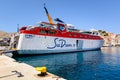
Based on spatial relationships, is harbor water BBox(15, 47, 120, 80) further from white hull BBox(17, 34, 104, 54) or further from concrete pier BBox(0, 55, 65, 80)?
white hull BBox(17, 34, 104, 54)

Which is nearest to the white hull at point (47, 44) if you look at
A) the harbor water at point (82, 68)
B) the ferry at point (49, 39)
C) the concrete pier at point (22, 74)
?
the ferry at point (49, 39)

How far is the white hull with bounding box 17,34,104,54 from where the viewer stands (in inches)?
1232

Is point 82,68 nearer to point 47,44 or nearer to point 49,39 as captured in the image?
point 47,44

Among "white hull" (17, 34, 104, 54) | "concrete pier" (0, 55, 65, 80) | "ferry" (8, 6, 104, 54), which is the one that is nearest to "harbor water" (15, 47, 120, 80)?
"concrete pier" (0, 55, 65, 80)

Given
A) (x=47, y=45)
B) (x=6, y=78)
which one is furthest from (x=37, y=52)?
(x=6, y=78)

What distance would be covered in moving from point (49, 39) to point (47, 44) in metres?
1.37

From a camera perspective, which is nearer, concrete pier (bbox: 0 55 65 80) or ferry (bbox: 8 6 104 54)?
concrete pier (bbox: 0 55 65 80)

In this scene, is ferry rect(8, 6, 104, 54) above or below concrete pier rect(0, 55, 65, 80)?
above

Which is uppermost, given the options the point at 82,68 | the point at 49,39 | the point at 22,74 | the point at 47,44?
the point at 49,39

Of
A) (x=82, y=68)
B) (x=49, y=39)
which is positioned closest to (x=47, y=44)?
(x=49, y=39)

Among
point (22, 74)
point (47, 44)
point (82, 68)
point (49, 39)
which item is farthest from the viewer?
point (49, 39)

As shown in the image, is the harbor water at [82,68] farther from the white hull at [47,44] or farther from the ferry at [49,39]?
the ferry at [49,39]

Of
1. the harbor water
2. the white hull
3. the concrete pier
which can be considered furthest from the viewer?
the white hull

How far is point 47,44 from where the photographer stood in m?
34.9
